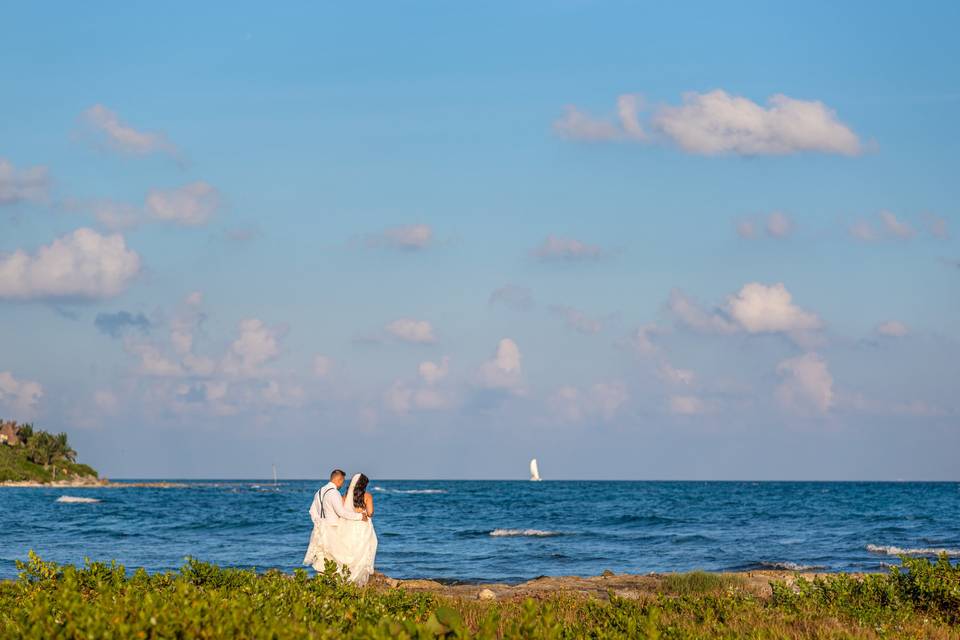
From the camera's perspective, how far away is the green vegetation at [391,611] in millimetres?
7676

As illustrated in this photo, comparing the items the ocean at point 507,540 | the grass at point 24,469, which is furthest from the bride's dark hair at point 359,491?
the grass at point 24,469

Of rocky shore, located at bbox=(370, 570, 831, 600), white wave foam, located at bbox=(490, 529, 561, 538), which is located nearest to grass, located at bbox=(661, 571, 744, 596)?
rocky shore, located at bbox=(370, 570, 831, 600)

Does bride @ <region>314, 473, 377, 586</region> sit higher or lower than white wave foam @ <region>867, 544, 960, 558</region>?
higher

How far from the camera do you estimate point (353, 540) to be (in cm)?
1761

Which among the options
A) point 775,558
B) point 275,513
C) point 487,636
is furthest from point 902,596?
point 275,513

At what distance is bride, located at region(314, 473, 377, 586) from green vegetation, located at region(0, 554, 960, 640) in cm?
334

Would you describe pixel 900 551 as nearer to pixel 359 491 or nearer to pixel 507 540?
pixel 507 540

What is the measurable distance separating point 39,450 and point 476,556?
357 ft

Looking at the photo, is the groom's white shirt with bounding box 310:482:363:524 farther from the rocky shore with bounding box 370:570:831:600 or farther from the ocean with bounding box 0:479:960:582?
the ocean with bounding box 0:479:960:582

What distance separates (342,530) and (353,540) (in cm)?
25

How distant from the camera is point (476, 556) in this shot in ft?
107

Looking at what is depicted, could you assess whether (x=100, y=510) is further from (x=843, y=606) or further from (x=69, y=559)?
(x=843, y=606)

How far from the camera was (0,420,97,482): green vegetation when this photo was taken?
11869cm

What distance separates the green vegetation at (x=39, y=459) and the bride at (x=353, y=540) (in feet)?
361
